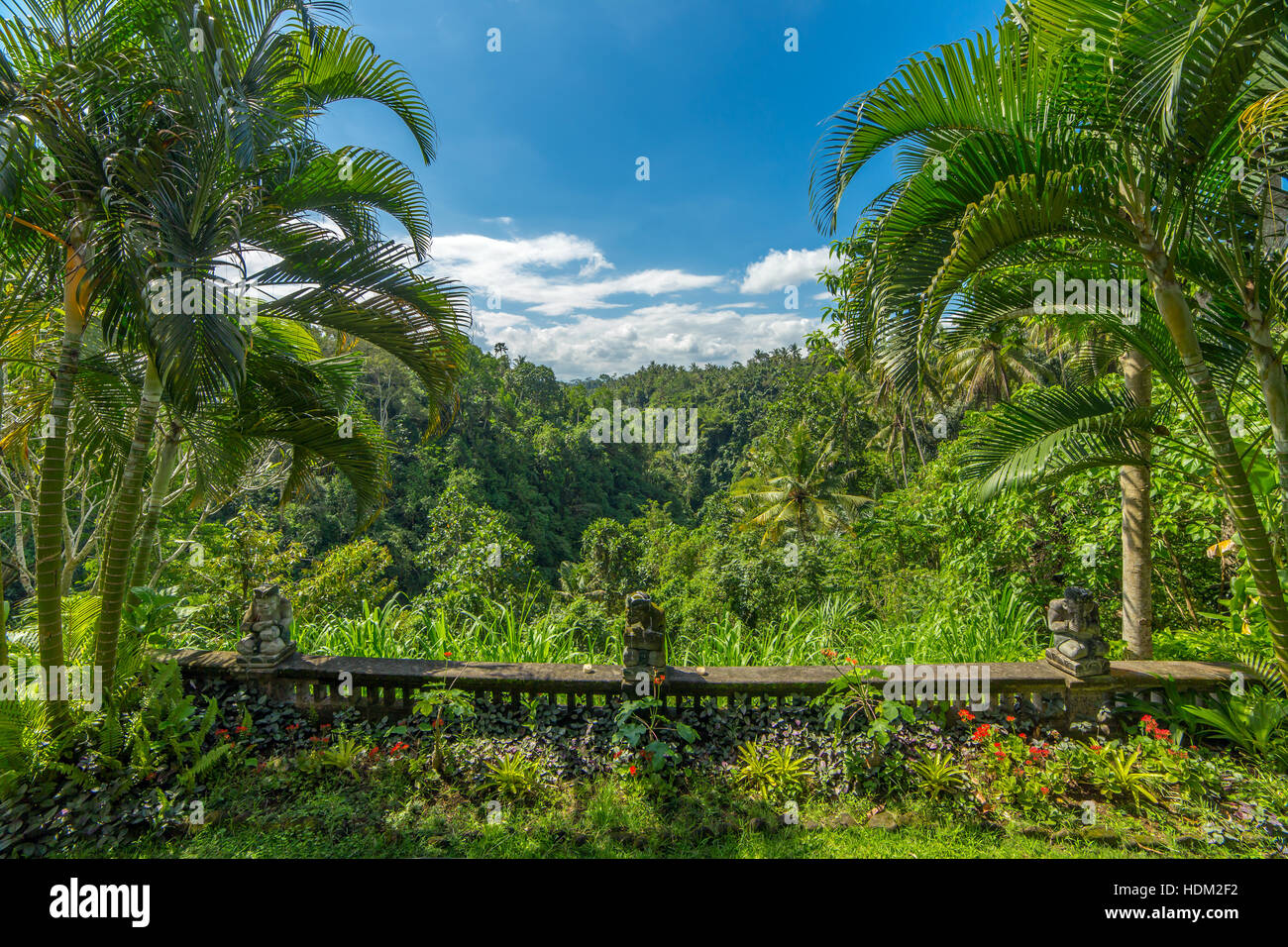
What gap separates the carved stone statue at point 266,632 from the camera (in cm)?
373

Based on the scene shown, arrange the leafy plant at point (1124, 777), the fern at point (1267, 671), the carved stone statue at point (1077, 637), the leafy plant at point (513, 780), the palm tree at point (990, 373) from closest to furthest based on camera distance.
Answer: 1. the leafy plant at point (1124, 777)
2. the leafy plant at point (513, 780)
3. the fern at point (1267, 671)
4. the carved stone statue at point (1077, 637)
5. the palm tree at point (990, 373)

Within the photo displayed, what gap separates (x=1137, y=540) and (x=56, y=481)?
687cm

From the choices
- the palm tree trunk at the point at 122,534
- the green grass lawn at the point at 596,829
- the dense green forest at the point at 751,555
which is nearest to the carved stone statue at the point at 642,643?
the green grass lawn at the point at 596,829

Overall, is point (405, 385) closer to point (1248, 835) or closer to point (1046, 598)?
point (1046, 598)

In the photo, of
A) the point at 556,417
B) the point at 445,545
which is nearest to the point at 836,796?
the point at 445,545

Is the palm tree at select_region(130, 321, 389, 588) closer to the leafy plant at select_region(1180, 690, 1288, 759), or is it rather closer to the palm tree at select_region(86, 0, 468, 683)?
the palm tree at select_region(86, 0, 468, 683)

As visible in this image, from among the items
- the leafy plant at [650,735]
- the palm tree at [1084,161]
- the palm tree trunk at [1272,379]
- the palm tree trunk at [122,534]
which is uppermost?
the palm tree at [1084,161]

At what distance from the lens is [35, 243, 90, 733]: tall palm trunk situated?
298cm

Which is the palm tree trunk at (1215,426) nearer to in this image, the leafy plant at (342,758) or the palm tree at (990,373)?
the leafy plant at (342,758)

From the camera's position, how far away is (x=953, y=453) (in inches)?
298

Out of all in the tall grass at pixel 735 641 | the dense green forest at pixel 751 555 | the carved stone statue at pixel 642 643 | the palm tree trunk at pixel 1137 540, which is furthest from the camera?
Answer: the dense green forest at pixel 751 555

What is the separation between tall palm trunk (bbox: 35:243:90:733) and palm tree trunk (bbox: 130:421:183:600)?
0.69 metres

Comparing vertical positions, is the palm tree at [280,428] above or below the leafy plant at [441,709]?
above

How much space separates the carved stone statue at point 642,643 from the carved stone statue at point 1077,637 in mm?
2552
